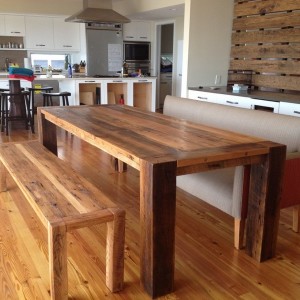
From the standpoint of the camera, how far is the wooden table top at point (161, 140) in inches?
73.7

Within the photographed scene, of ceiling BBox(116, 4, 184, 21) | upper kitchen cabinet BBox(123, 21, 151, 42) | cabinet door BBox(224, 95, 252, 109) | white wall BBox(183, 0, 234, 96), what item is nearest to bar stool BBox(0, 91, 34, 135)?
white wall BBox(183, 0, 234, 96)

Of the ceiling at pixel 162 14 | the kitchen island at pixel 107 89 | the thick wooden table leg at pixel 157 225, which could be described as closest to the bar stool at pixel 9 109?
the kitchen island at pixel 107 89

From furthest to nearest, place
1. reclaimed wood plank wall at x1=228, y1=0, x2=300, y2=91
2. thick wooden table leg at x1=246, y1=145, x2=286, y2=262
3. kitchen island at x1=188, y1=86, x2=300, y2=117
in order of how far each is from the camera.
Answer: reclaimed wood plank wall at x1=228, y1=0, x2=300, y2=91 → kitchen island at x1=188, y1=86, x2=300, y2=117 → thick wooden table leg at x1=246, y1=145, x2=286, y2=262

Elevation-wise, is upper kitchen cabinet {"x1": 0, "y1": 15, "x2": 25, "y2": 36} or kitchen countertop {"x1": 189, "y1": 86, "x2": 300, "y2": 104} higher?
upper kitchen cabinet {"x1": 0, "y1": 15, "x2": 25, "y2": 36}

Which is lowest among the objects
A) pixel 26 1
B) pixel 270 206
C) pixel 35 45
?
pixel 270 206

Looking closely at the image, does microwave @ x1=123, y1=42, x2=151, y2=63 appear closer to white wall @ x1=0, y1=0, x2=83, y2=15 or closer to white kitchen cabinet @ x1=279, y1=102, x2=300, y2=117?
white wall @ x1=0, y1=0, x2=83, y2=15

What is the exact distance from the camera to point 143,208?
1837 mm

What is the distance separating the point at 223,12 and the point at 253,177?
12.6 feet

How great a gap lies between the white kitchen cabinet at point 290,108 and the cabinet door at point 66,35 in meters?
6.12

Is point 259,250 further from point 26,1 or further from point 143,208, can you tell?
point 26,1

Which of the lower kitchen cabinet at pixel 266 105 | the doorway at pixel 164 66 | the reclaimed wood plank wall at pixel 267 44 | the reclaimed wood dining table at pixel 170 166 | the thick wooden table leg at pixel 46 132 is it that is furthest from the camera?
the doorway at pixel 164 66

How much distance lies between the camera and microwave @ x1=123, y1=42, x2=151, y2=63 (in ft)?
28.6

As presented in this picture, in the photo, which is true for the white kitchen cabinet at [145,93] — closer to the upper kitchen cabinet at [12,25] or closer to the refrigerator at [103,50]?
the refrigerator at [103,50]

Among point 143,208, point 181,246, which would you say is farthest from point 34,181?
point 181,246
